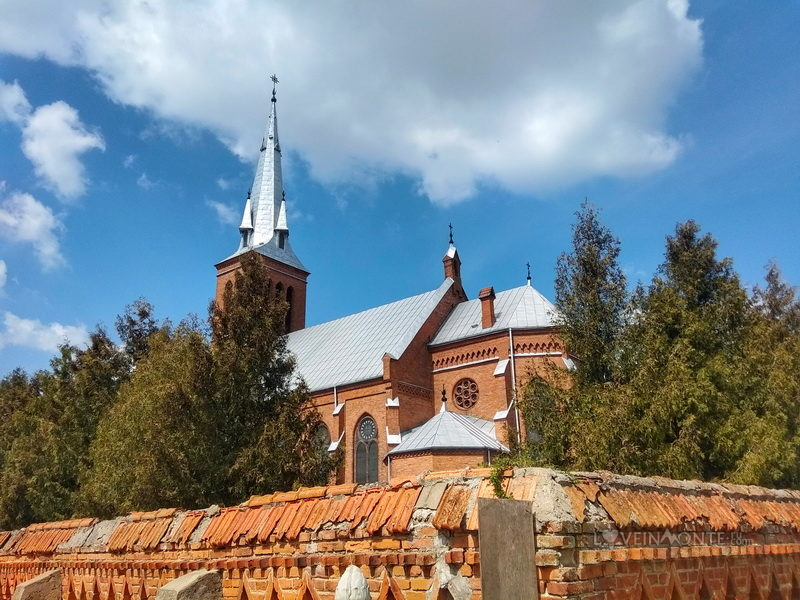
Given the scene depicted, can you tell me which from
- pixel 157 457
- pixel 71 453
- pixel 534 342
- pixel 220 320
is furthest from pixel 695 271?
pixel 71 453

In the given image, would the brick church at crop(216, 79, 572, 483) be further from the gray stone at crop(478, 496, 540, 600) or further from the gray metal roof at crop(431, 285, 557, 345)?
the gray stone at crop(478, 496, 540, 600)

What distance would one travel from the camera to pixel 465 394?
2906 cm

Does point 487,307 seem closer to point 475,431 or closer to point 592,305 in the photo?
point 475,431

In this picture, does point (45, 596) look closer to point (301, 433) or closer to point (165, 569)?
point (165, 569)

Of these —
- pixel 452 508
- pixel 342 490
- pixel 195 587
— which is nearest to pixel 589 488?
pixel 452 508

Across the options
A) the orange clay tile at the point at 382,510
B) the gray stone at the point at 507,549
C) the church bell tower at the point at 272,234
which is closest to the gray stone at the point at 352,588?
the gray stone at the point at 507,549

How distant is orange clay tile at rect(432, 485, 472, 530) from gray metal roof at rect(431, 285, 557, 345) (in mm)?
23420

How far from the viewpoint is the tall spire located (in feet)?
146

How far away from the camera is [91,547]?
25.0 feet

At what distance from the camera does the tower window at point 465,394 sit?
94.0ft

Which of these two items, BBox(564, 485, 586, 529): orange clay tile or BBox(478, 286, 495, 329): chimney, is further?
BBox(478, 286, 495, 329): chimney

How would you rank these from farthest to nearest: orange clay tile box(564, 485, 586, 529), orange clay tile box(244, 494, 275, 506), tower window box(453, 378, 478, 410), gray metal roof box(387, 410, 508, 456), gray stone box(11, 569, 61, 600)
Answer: tower window box(453, 378, 478, 410)
gray metal roof box(387, 410, 508, 456)
gray stone box(11, 569, 61, 600)
orange clay tile box(244, 494, 275, 506)
orange clay tile box(564, 485, 586, 529)

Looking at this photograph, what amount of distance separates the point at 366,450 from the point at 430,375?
446 centimetres

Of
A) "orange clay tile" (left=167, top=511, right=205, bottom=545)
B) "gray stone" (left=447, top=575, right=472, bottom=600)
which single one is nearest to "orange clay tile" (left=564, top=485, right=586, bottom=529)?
"gray stone" (left=447, top=575, right=472, bottom=600)
